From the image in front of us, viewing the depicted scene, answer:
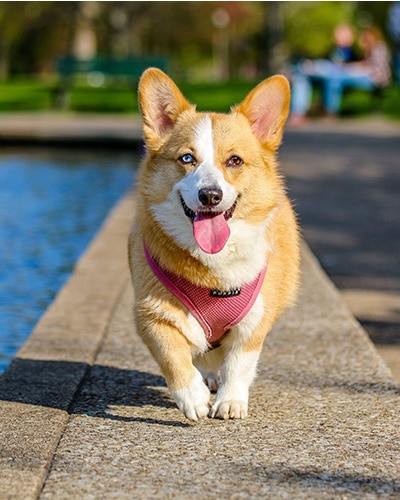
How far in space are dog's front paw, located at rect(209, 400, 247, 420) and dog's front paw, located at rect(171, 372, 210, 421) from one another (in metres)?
0.16

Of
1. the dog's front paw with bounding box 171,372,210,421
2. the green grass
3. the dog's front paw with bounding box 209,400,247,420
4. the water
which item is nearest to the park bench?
the green grass

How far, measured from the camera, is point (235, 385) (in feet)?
14.2

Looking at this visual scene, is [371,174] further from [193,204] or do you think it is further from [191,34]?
[191,34]

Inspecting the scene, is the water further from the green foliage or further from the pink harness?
the green foliage

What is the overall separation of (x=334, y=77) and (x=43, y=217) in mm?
14504

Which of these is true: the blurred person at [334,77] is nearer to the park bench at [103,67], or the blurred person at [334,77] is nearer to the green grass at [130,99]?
the green grass at [130,99]

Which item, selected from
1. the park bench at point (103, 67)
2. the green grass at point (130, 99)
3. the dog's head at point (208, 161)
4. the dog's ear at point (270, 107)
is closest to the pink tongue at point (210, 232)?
the dog's head at point (208, 161)

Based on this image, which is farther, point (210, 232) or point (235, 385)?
point (235, 385)

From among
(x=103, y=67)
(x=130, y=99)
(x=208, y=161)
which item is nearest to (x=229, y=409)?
(x=208, y=161)

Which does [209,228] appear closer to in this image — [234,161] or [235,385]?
[234,161]


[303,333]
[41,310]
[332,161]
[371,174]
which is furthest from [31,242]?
[332,161]

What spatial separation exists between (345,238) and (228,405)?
18.7ft

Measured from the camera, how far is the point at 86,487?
11.2 feet

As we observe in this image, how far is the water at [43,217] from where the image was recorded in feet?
24.4
